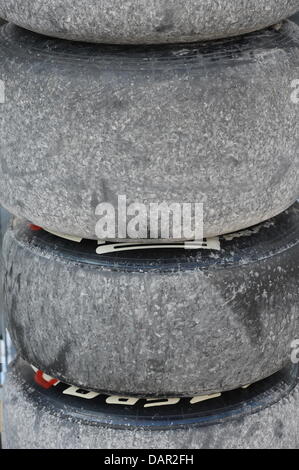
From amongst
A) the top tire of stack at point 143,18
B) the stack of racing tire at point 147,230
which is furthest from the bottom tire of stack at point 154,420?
the top tire of stack at point 143,18

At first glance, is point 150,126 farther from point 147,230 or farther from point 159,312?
point 159,312

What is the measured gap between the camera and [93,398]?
4.84ft

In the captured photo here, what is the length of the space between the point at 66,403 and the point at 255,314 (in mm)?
361

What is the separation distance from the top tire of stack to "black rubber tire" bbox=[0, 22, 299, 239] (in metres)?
0.04

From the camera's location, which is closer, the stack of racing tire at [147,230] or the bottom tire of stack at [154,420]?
the stack of racing tire at [147,230]

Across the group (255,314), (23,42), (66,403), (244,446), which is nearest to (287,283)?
(255,314)

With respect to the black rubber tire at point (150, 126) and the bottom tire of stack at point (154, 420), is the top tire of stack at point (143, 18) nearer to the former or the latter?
the black rubber tire at point (150, 126)

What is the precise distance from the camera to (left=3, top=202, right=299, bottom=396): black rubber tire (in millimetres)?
1342

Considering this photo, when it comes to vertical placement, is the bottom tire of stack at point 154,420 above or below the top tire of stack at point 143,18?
below

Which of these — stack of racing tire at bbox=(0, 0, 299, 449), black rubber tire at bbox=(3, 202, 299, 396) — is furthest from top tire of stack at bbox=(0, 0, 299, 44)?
black rubber tire at bbox=(3, 202, 299, 396)

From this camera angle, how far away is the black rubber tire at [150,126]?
4.06ft

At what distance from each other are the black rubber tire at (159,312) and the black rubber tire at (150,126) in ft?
0.21

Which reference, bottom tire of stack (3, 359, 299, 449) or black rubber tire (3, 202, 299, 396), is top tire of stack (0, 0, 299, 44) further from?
bottom tire of stack (3, 359, 299, 449)

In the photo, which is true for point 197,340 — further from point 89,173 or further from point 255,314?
point 89,173
